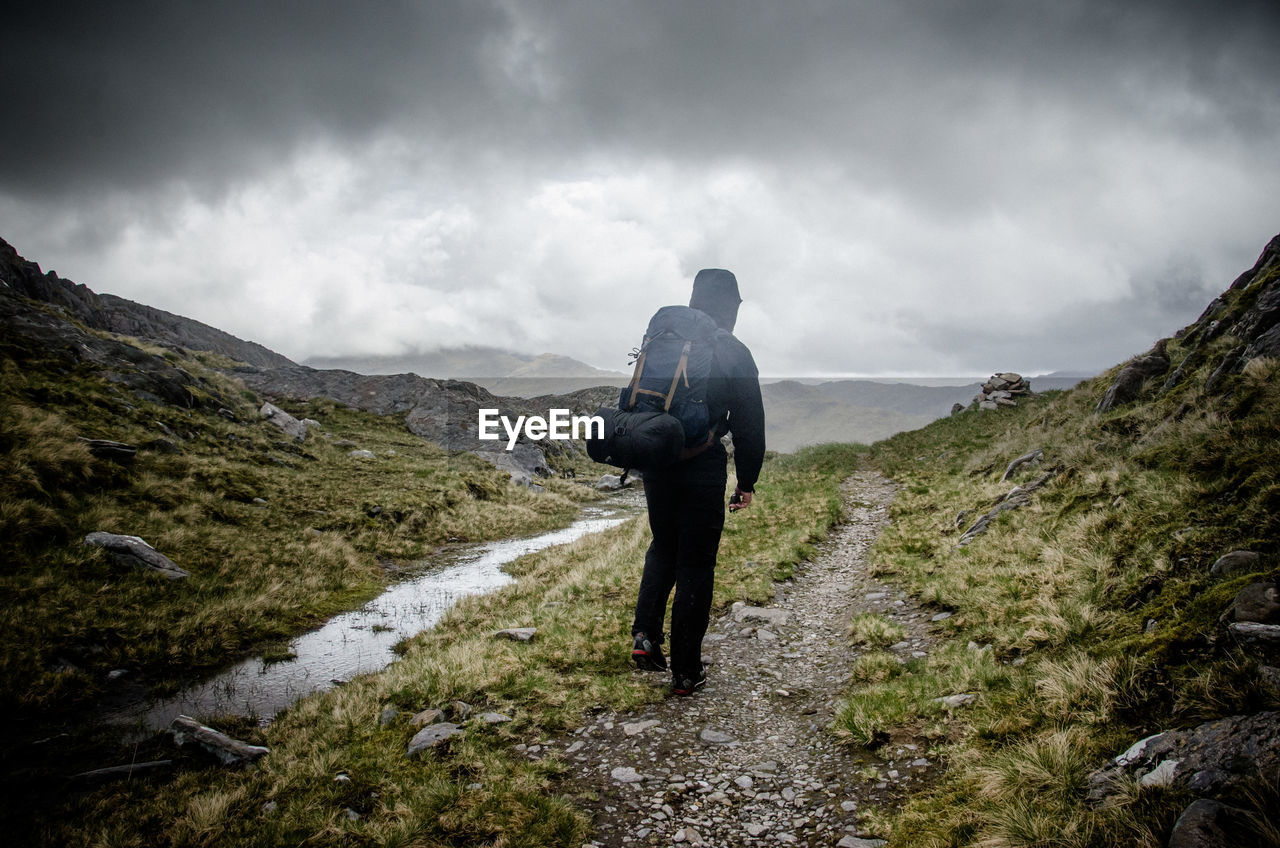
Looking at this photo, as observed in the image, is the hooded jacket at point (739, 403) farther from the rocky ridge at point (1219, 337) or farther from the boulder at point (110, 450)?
the boulder at point (110, 450)

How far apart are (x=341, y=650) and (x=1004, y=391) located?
1426 inches

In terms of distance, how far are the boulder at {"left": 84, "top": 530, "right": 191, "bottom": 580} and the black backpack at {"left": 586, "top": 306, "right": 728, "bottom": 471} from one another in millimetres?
11113

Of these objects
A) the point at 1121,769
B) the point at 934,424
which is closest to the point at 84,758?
the point at 1121,769

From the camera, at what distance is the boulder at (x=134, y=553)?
1113cm

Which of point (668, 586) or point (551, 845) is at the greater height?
point (668, 586)

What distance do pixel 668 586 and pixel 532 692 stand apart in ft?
6.59

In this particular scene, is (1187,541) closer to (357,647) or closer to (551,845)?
(551,845)

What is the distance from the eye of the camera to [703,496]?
5.70 metres

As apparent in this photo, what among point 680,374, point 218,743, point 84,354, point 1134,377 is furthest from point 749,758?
point 84,354

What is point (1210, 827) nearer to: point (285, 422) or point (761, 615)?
point (761, 615)

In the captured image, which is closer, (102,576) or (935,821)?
(935,821)

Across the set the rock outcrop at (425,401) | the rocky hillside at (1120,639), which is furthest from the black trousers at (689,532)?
the rock outcrop at (425,401)

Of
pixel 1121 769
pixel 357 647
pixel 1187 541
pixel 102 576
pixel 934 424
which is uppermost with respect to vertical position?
pixel 934 424

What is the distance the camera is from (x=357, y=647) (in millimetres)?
10602
